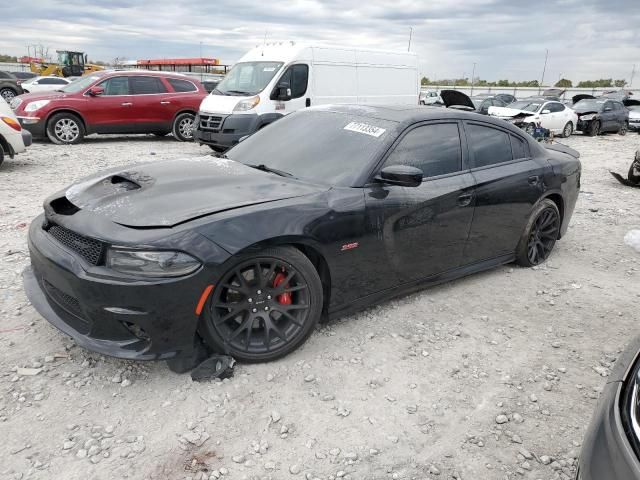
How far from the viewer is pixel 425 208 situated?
3576 mm

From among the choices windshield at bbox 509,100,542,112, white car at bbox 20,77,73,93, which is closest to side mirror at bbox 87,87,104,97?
white car at bbox 20,77,73,93

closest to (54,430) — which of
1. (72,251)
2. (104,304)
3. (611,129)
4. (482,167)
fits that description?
(104,304)

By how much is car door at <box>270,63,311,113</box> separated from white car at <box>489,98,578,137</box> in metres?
8.23

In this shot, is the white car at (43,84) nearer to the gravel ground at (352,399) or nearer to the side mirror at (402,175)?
the gravel ground at (352,399)

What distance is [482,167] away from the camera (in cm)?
411

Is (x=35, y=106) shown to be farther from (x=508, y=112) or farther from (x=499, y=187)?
(x=508, y=112)

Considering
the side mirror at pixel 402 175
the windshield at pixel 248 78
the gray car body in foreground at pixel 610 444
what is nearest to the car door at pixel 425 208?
the side mirror at pixel 402 175

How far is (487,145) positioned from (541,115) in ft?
46.9

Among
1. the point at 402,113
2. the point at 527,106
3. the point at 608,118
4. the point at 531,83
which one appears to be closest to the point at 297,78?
the point at 402,113

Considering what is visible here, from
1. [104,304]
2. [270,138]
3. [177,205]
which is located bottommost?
[104,304]

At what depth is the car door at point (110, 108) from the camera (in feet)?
36.6

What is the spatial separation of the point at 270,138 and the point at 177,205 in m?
1.40

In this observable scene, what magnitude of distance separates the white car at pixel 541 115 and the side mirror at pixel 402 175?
552 inches

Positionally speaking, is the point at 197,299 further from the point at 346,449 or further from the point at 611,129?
the point at 611,129
